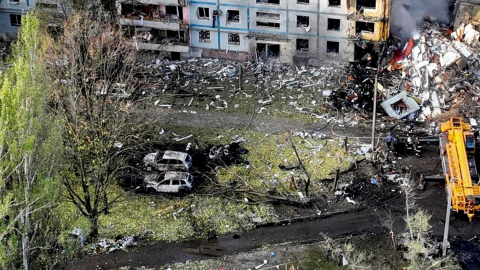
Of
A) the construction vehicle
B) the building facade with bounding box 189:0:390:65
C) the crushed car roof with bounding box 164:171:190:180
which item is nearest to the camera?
the construction vehicle

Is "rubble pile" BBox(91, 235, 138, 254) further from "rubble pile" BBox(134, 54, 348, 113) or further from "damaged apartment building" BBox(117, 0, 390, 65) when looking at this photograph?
"damaged apartment building" BBox(117, 0, 390, 65)

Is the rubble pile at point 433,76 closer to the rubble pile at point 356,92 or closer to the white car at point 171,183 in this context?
the rubble pile at point 356,92

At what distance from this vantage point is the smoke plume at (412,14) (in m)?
51.9

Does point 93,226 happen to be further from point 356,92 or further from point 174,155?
point 356,92

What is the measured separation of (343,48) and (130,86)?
14.6m

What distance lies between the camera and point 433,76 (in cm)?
4697

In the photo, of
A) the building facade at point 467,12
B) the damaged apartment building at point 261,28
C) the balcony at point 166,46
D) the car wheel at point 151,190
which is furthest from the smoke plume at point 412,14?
the car wheel at point 151,190

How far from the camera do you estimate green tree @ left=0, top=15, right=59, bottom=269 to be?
28.6 m

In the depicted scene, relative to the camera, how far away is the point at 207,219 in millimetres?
38500

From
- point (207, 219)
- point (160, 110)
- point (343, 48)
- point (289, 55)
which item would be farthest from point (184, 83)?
point (207, 219)

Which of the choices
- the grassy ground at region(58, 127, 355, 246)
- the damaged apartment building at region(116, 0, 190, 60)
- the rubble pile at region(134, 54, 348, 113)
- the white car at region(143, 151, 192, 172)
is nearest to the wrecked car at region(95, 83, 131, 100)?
the rubble pile at region(134, 54, 348, 113)

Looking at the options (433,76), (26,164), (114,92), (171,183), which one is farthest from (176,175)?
(433,76)

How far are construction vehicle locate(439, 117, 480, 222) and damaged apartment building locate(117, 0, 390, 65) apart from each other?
35.2 feet

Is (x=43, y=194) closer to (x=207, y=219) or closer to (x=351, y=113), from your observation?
(x=207, y=219)
